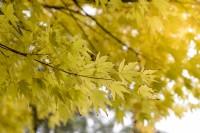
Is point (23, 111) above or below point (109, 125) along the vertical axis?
below

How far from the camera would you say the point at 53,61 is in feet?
4.36

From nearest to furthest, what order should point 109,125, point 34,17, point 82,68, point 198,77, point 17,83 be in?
1. point 82,68
2. point 17,83
3. point 34,17
4. point 198,77
5. point 109,125

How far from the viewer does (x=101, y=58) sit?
1225mm

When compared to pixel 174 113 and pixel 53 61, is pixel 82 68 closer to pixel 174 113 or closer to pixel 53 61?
pixel 53 61

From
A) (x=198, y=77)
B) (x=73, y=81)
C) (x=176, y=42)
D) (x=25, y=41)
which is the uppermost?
(x=176, y=42)

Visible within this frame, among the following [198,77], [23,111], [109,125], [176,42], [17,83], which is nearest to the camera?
[17,83]

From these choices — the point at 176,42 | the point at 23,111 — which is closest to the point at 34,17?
the point at 176,42

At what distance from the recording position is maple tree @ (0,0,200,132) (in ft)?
4.21

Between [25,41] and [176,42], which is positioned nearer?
[25,41]

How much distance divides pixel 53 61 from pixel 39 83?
0.40 feet

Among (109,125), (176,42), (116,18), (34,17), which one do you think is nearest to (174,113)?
(176,42)

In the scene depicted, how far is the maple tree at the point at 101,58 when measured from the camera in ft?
4.21

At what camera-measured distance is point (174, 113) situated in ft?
10.1

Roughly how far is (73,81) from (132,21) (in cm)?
132
